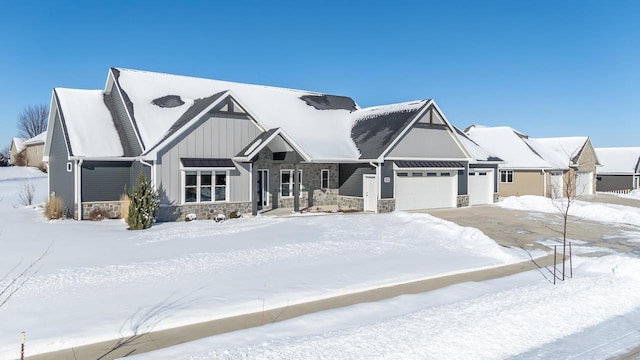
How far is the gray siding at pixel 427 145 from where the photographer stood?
80.2 ft

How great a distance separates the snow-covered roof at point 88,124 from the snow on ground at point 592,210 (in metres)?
20.5

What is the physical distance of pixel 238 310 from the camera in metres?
7.87

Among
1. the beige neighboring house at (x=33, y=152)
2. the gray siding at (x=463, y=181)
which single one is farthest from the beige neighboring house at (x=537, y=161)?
the beige neighboring house at (x=33, y=152)

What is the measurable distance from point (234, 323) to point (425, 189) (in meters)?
19.9

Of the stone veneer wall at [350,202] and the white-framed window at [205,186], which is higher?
the white-framed window at [205,186]

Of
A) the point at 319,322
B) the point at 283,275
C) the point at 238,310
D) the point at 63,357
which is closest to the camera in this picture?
the point at 63,357

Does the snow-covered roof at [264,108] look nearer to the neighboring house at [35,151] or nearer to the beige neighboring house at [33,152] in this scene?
the neighboring house at [35,151]

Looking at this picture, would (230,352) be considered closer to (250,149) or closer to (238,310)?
(238,310)

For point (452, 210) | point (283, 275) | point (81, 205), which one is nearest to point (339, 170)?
point (452, 210)

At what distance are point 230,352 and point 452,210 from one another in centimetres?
2127

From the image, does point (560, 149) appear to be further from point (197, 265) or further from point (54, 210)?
point (54, 210)

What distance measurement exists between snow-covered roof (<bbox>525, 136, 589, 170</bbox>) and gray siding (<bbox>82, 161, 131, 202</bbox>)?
3111 cm

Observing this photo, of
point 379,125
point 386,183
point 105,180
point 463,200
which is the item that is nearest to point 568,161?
point 463,200

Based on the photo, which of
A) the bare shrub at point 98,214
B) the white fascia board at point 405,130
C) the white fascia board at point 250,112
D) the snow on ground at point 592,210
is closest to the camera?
the bare shrub at point 98,214
